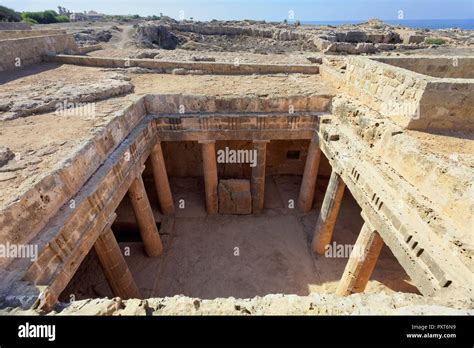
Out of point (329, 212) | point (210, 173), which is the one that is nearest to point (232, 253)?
point (210, 173)

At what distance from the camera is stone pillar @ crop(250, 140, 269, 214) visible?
364 inches

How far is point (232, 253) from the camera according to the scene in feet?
30.2

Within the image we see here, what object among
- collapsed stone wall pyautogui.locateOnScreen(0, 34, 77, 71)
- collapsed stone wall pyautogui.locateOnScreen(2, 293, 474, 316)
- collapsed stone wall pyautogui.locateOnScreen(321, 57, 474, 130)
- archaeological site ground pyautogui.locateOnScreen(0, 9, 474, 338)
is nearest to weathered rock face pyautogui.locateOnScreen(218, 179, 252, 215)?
archaeological site ground pyautogui.locateOnScreen(0, 9, 474, 338)

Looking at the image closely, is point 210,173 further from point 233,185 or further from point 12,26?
point 12,26

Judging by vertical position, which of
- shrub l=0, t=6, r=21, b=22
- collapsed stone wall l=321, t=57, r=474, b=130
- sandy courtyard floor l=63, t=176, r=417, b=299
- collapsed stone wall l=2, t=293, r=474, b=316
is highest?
shrub l=0, t=6, r=21, b=22

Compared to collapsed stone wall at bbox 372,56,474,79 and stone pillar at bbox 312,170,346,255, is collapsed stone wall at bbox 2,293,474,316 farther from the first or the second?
collapsed stone wall at bbox 372,56,474,79

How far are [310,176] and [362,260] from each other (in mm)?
4009

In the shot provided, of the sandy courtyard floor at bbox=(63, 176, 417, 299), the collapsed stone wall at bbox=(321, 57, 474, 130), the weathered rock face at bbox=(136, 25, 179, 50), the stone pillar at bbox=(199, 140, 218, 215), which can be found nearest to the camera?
the collapsed stone wall at bbox=(321, 57, 474, 130)

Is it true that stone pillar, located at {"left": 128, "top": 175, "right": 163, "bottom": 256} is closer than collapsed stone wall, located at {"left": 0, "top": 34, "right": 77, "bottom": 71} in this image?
Yes

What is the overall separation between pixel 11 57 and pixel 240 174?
10.6m

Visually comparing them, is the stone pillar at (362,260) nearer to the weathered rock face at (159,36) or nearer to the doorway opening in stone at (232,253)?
the doorway opening in stone at (232,253)

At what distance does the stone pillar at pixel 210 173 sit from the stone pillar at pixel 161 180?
1.43 m

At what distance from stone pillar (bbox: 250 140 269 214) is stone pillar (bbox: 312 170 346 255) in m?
2.53

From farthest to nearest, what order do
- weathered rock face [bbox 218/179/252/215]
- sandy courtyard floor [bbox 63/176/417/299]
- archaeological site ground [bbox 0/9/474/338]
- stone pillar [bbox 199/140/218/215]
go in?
weathered rock face [bbox 218/179/252/215]
stone pillar [bbox 199/140/218/215]
sandy courtyard floor [bbox 63/176/417/299]
archaeological site ground [bbox 0/9/474/338]
